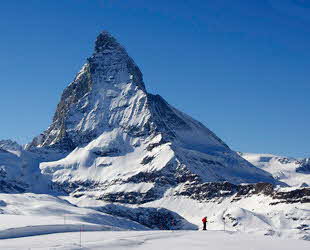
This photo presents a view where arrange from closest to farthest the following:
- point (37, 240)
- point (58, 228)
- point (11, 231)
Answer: point (37, 240) < point (11, 231) < point (58, 228)

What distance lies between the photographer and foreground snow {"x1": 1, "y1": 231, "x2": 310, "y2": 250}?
49938 mm

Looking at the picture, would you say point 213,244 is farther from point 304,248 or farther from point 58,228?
point 58,228

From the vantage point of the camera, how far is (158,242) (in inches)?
2112

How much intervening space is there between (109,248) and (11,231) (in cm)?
1586

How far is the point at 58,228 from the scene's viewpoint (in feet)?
226

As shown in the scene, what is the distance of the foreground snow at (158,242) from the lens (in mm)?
49938

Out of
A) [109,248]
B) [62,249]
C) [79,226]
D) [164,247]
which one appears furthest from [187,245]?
[79,226]

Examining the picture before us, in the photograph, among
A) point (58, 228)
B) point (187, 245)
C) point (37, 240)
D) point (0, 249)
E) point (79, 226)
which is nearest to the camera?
point (0, 249)

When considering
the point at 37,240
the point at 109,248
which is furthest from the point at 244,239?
the point at 37,240

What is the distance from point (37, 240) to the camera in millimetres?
55469

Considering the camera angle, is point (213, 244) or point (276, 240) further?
point (276, 240)

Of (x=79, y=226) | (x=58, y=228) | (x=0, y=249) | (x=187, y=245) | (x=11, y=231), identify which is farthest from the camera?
(x=79, y=226)

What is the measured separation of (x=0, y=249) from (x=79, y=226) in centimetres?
2669

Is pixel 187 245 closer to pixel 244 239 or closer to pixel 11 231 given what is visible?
pixel 244 239
